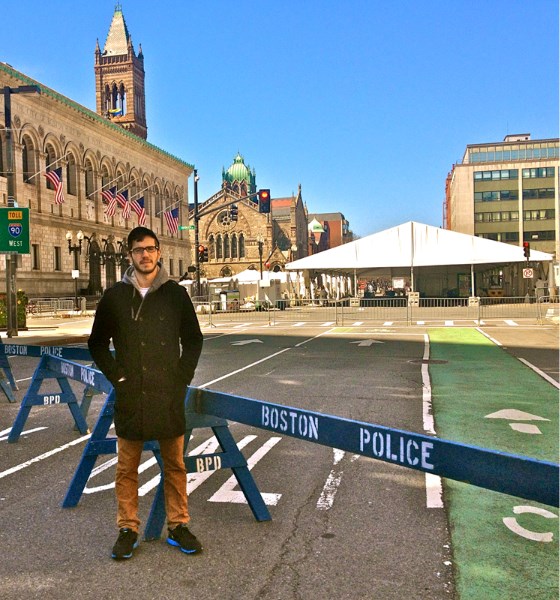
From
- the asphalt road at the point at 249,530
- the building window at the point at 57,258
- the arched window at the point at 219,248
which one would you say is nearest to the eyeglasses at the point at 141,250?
the asphalt road at the point at 249,530

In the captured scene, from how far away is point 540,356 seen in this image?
15859mm

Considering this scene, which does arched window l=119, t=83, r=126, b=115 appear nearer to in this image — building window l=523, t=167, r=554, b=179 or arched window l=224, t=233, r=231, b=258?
arched window l=224, t=233, r=231, b=258

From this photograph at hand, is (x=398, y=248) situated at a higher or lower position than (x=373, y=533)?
higher

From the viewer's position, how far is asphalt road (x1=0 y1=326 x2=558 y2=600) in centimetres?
374

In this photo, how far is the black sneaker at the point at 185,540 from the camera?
13.7ft

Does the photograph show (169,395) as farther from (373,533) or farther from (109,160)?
(109,160)

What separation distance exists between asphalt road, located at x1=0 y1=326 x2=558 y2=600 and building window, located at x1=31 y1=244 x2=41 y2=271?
38.2 m

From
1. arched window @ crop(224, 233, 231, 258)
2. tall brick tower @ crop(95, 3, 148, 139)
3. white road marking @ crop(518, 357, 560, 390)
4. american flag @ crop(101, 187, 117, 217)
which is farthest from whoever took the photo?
arched window @ crop(224, 233, 231, 258)

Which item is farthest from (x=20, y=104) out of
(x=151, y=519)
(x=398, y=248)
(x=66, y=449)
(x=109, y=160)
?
(x=151, y=519)

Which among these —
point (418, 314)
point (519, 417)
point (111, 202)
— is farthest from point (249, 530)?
point (111, 202)

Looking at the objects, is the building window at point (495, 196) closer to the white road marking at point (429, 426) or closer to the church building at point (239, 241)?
the church building at point (239, 241)

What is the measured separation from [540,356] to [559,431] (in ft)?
29.4

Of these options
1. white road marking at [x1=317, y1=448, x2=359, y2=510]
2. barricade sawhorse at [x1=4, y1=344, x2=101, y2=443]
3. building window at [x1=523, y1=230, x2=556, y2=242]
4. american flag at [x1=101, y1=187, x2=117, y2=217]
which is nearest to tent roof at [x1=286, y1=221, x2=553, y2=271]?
american flag at [x1=101, y1=187, x2=117, y2=217]

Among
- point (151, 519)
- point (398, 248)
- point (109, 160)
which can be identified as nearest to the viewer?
point (151, 519)
